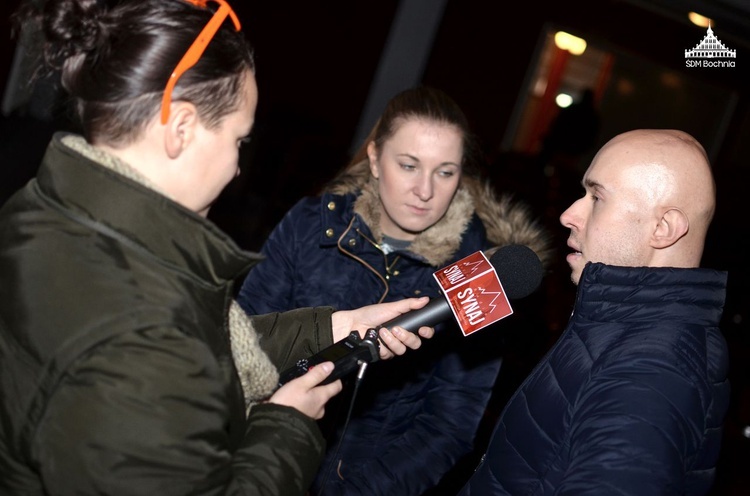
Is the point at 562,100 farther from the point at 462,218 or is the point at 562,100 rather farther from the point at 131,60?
the point at 131,60

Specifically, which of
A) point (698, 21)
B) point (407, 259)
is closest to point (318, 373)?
point (407, 259)

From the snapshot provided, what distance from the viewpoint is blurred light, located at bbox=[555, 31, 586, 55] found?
29.8 ft

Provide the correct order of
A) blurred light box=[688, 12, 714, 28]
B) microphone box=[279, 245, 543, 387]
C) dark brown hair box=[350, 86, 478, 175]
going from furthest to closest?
blurred light box=[688, 12, 714, 28] < dark brown hair box=[350, 86, 478, 175] < microphone box=[279, 245, 543, 387]

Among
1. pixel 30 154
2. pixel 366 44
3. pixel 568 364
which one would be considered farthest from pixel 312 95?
pixel 568 364

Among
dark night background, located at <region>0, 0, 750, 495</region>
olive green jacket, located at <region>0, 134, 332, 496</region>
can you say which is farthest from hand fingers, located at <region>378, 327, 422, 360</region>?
dark night background, located at <region>0, 0, 750, 495</region>

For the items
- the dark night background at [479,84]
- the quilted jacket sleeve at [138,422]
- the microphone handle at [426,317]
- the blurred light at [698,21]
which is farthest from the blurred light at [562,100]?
the quilted jacket sleeve at [138,422]

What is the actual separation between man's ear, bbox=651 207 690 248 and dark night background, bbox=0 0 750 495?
498 centimetres

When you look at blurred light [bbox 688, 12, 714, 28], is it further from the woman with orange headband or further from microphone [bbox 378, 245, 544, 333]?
the woman with orange headband

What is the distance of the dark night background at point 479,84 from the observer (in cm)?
713

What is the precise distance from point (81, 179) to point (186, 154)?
6.3 inches

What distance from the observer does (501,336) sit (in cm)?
198

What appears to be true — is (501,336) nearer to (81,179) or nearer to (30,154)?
(81,179)

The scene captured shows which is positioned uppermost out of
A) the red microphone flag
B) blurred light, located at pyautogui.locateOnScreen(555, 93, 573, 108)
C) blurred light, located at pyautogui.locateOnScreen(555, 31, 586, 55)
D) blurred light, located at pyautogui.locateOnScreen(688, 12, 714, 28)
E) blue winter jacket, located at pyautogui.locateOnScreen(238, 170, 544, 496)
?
blurred light, located at pyautogui.locateOnScreen(688, 12, 714, 28)

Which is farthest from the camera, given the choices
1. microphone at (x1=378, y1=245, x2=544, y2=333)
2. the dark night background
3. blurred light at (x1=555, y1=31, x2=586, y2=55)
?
blurred light at (x1=555, y1=31, x2=586, y2=55)
